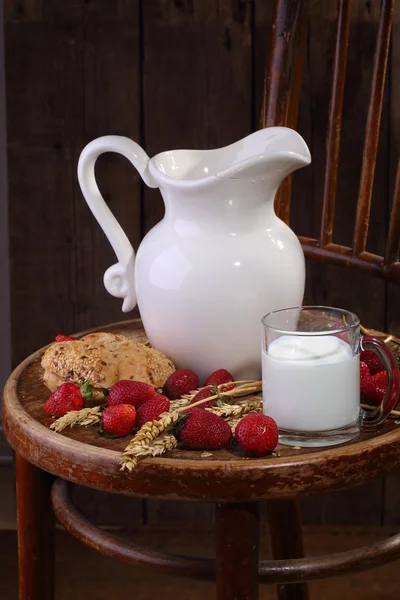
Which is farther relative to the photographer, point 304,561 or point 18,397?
point 18,397

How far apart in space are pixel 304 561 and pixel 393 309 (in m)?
0.88

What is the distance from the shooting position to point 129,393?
29.4 inches

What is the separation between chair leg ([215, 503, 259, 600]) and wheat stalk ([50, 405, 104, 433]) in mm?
154

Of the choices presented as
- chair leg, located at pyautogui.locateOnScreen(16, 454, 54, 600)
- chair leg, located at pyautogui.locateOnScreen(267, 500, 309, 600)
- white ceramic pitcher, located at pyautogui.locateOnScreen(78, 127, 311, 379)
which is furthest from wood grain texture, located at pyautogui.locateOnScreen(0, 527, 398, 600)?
white ceramic pitcher, located at pyautogui.locateOnScreen(78, 127, 311, 379)

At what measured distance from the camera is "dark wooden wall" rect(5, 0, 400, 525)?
1.44 m

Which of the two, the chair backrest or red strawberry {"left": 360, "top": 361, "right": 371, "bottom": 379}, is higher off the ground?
the chair backrest

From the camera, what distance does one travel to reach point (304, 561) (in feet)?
2.42

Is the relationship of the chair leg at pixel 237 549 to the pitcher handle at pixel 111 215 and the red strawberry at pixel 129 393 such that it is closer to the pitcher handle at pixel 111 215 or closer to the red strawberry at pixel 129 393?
the red strawberry at pixel 129 393

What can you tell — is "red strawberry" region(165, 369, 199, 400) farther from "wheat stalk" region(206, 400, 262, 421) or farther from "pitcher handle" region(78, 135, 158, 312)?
"pitcher handle" region(78, 135, 158, 312)

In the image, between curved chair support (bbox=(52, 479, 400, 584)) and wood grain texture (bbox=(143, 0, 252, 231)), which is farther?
wood grain texture (bbox=(143, 0, 252, 231))

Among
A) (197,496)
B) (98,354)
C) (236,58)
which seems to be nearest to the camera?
(197,496)

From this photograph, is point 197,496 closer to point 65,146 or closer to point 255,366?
point 255,366

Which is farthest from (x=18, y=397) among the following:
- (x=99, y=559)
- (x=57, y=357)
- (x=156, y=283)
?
(x=99, y=559)

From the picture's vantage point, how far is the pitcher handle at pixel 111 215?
0.91 m
